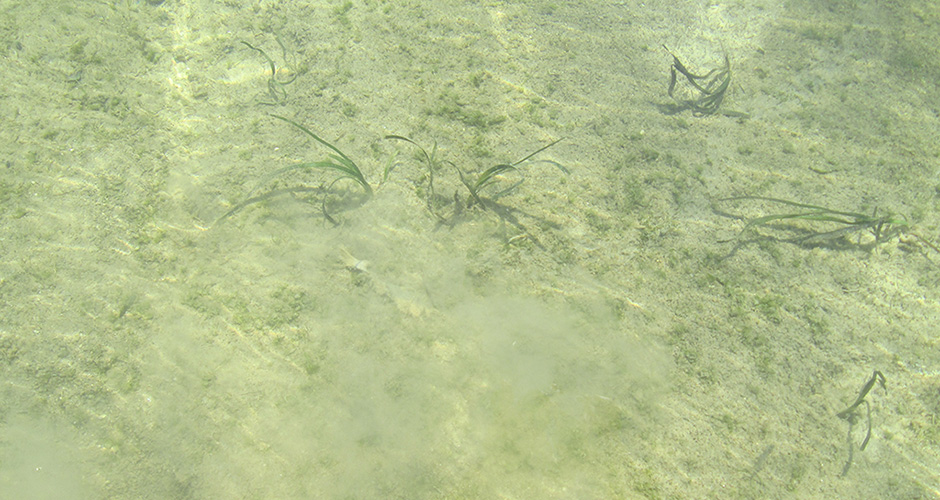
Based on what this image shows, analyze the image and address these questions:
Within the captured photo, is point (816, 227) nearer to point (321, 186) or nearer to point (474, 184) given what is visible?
point (474, 184)

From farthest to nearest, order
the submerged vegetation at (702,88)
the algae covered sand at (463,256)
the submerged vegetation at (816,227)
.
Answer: the submerged vegetation at (702,88)
the submerged vegetation at (816,227)
the algae covered sand at (463,256)

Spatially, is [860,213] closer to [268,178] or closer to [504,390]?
[504,390]

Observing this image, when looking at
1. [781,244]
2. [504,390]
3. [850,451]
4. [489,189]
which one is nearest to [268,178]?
[489,189]

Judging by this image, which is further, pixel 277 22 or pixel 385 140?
pixel 277 22

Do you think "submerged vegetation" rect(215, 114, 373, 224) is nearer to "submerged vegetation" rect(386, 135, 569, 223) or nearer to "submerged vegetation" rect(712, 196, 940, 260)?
"submerged vegetation" rect(386, 135, 569, 223)

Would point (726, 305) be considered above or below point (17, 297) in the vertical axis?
above

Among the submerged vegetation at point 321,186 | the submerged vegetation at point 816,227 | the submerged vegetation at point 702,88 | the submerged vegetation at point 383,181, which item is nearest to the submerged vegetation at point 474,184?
the submerged vegetation at point 383,181

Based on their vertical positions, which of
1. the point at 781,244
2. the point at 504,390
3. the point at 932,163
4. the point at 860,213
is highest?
the point at 932,163

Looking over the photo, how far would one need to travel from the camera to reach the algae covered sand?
103 inches

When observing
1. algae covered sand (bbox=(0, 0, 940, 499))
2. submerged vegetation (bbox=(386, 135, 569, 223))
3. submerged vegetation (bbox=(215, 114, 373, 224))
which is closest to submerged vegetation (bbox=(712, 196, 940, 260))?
algae covered sand (bbox=(0, 0, 940, 499))

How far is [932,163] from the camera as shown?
11.8 ft

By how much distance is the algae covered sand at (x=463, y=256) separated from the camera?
262cm

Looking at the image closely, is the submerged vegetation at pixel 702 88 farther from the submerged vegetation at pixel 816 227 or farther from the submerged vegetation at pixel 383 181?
Answer: the submerged vegetation at pixel 383 181

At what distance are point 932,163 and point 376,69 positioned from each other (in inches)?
167
